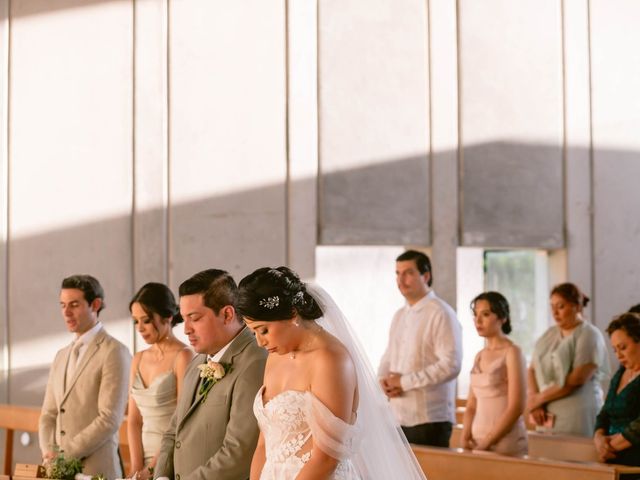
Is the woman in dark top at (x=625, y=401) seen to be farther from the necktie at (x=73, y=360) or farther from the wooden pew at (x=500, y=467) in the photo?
the necktie at (x=73, y=360)

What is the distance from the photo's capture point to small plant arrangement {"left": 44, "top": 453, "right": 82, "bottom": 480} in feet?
17.2

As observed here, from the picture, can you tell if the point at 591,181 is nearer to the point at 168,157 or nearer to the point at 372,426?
the point at 168,157

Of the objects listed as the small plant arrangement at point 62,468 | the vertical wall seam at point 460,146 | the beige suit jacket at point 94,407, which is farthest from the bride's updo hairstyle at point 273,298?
the vertical wall seam at point 460,146

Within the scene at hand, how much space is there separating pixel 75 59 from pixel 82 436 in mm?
4744

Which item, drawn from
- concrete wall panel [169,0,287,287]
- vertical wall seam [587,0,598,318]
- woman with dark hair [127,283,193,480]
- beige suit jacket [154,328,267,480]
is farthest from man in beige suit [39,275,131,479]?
vertical wall seam [587,0,598,318]

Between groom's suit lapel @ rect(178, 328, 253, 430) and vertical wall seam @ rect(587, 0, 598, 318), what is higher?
vertical wall seam @ rect(587, 0, 598, 318)

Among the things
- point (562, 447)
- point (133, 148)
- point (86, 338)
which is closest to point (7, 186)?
point (133, 148)

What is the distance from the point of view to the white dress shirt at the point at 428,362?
6.83 m

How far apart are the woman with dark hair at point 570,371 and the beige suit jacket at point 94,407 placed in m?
3.19

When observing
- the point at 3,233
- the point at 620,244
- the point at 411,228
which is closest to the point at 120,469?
the point at 3,233

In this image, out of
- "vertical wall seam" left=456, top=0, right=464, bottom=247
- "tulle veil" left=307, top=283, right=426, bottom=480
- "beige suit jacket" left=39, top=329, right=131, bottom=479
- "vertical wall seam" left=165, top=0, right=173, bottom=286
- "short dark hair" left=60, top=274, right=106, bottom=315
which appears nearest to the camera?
"tulle veil" left=307, top=283, right=426, bottom=480

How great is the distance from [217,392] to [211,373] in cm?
8

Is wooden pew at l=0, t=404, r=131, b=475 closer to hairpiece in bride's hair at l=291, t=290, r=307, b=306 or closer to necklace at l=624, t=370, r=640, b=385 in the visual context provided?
necklace at l=624, t=370, r=640, b=385

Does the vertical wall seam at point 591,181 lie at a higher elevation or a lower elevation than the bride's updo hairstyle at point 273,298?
higher
